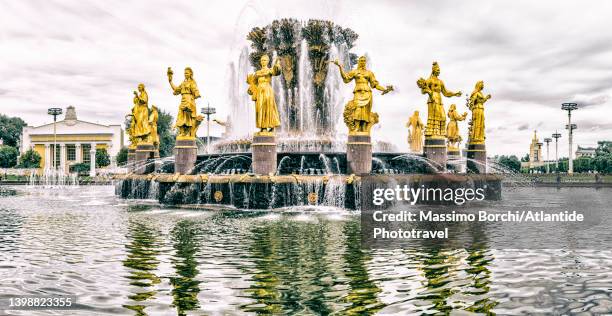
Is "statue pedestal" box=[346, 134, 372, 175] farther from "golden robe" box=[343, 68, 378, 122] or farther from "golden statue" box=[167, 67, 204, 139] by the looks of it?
"golden statue" box=[167, 67, 204, 139]

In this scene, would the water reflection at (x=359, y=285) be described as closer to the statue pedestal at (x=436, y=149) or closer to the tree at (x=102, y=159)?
the statue pedestal at (x=436, y=149)

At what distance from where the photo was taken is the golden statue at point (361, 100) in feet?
62.7

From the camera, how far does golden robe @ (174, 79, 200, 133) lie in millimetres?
22219

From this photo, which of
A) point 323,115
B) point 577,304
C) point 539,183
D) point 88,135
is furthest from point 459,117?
point 88,135

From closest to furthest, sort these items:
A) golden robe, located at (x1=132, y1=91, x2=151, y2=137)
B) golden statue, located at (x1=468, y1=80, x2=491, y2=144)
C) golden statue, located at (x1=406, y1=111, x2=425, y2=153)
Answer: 1. golden statue, located at (x1=468, y1=80, x2=491, y2=144)
2. golden robe, located at (x1=132, y1=91, x2=151, y2=137)
3. golden statue, located at (x1=406, y1=111, x2=425, y2=153)

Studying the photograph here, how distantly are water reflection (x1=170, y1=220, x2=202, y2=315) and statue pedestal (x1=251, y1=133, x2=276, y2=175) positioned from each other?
5.79 m

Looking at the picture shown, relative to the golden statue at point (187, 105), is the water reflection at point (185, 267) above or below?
below

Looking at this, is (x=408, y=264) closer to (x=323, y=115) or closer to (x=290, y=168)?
(x=290, y=168)

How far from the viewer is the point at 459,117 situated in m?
30.3

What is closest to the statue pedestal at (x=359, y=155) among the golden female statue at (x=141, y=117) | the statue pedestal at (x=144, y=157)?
the statue pedestal at (x=144, y=157)

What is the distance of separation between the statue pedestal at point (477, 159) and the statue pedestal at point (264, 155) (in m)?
11.4

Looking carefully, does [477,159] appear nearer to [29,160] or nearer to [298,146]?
[298,146]

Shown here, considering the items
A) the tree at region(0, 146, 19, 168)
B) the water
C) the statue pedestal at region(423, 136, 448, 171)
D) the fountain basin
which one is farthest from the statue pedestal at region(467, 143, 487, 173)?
the tree at region(0, 146, 19, 168)

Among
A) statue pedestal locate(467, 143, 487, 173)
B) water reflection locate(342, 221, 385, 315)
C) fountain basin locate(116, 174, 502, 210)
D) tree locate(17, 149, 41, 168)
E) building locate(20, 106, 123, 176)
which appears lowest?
water reflection locate(342, 221, 385, 315)
